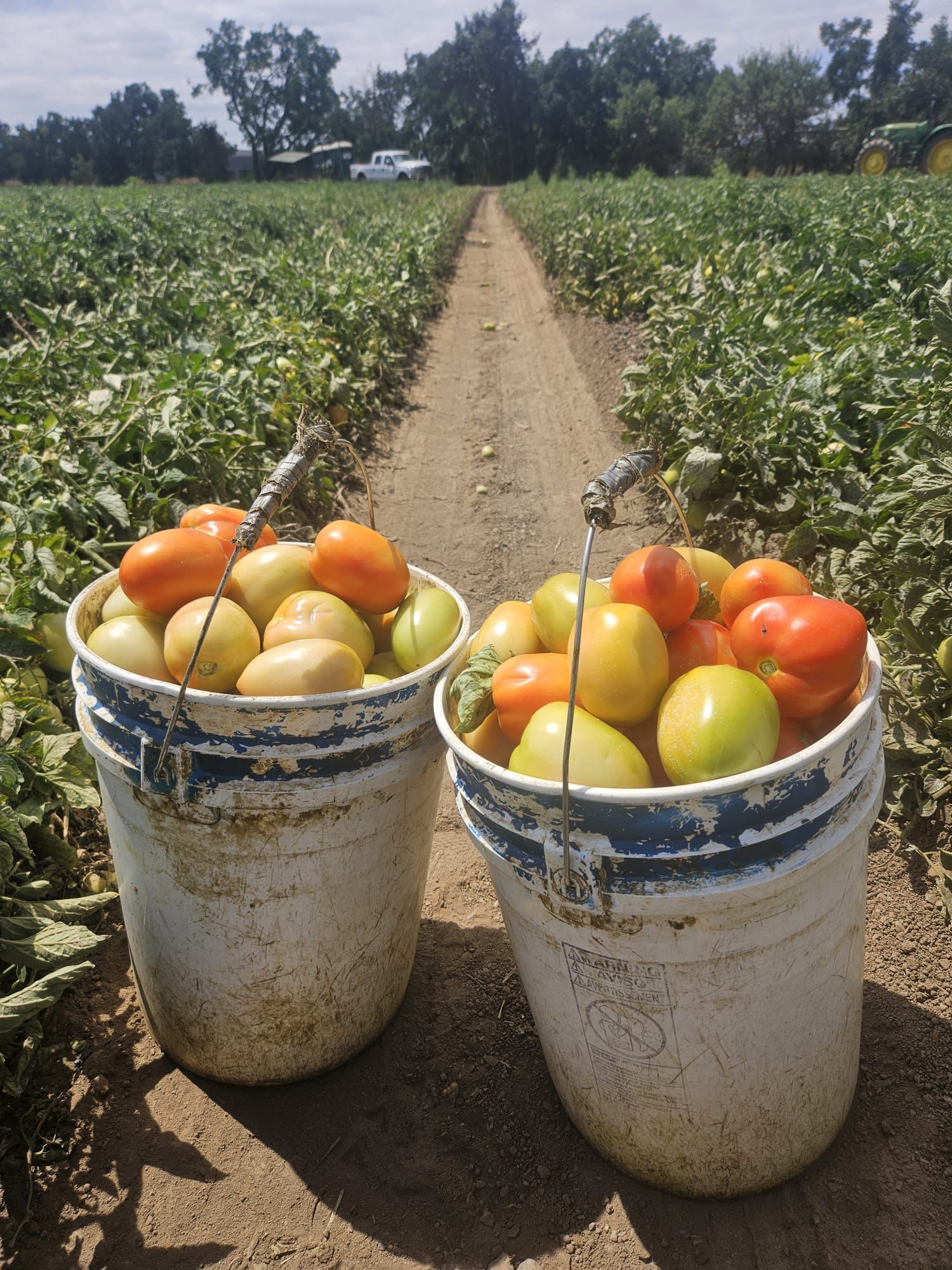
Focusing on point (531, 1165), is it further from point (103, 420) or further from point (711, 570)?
point (103, 420)

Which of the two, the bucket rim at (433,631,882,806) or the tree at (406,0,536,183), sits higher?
the tree at (406,0,536,183)

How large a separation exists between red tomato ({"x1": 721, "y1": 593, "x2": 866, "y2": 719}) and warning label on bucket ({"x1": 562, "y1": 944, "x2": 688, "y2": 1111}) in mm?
589

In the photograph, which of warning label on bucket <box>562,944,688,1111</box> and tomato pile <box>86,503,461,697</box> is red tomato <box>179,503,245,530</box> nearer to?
tomato pile <box>86,503,461,697</box>

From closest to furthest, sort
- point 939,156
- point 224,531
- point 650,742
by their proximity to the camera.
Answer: point 650,742 → point 224,531 → point 939,156

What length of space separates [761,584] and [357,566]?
3.09 ft

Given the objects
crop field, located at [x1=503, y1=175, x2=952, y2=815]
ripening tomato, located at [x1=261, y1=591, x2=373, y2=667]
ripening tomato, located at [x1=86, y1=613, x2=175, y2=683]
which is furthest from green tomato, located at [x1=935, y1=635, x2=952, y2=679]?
ripening tomato, located at [x1=86, y1=613, x2=175, y2=683]

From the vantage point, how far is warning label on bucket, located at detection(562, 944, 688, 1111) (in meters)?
1.56

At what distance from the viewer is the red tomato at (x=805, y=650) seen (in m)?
1.57

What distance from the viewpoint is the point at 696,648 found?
176 cm

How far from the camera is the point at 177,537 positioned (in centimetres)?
195

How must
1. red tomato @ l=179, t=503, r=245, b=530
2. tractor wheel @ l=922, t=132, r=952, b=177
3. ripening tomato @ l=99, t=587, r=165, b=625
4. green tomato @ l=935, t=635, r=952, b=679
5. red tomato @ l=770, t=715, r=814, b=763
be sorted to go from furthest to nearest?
tractor wheel @ l=922, t=132, r=952, b=177, green tomato @ l=935, t=635, r=952, b=679, red tomato @ l=179, t=503, r=245, b=530, ripening tomato @ l=99, t=587, r=165, b=625, red tomato @ l=770, t=715, r=814, b=763

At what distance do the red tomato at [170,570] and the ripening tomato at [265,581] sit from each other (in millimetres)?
71

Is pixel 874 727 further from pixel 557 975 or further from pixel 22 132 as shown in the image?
pixel 22 132

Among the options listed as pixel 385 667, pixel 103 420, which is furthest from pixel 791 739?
pixel 103 420
